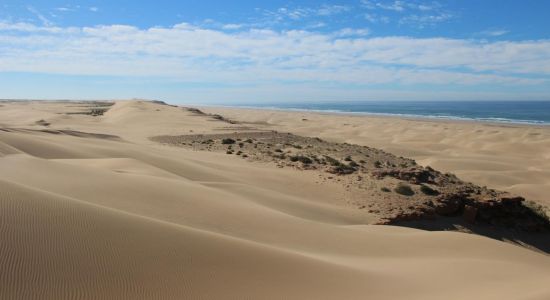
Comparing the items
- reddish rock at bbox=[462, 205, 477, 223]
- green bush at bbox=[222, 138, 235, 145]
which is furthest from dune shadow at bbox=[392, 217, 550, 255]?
green bush at bbox=[222, 138, 235, 145]

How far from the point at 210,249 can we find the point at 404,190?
924cm

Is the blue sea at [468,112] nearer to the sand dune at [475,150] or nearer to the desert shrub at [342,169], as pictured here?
the sand dune at [475,150]

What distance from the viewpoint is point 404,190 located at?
14469 millimetres

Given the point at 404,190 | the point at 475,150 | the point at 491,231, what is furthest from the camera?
the point at 475,150

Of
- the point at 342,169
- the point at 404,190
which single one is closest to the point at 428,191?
the point at 404,190

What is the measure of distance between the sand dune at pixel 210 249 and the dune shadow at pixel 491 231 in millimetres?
1609

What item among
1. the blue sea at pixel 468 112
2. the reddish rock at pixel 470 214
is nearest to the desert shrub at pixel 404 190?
the reddish rock at pixel 470 214

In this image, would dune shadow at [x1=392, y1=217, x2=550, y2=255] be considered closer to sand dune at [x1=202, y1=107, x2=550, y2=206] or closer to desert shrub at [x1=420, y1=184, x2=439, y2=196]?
desert shrub at [x1=420, y1=184, x2=439, y2=196]

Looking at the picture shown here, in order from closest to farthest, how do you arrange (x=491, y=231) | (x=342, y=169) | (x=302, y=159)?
1. (x=491, y=231)
2. (x=342, y=169)
3. (x=302, y=159)

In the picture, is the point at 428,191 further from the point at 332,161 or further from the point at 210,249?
the point at 210,249

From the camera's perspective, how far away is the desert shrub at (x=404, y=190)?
14.4 meters

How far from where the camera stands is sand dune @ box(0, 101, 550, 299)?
517cm

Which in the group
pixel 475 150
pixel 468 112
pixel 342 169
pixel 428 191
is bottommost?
pixel 475 150

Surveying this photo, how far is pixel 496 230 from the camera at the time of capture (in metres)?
13.0
